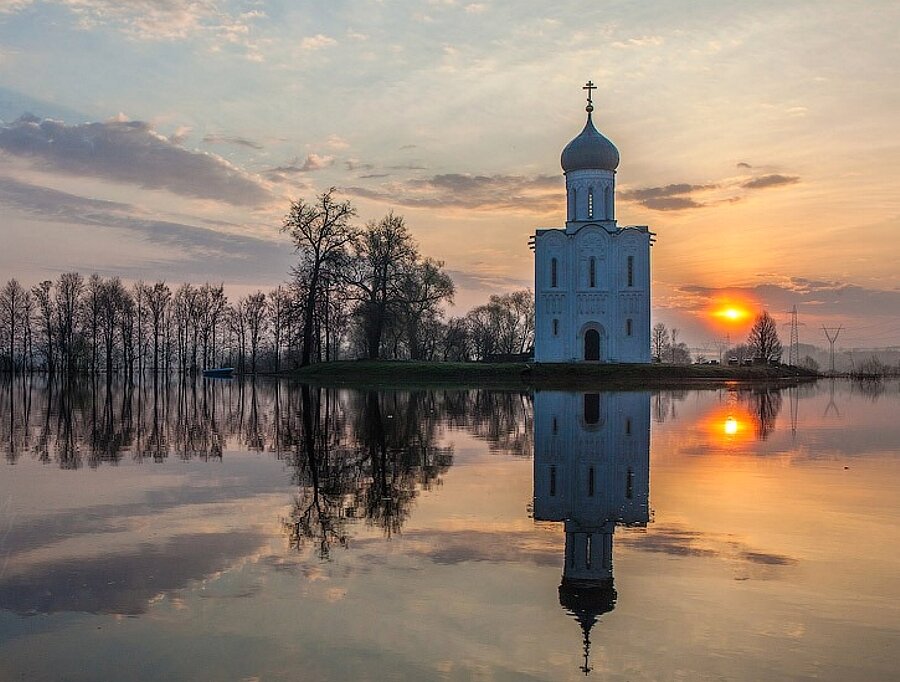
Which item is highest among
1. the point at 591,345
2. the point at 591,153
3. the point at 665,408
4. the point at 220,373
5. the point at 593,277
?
the point at 591,153

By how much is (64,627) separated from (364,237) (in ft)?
215

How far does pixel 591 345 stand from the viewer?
228 ft

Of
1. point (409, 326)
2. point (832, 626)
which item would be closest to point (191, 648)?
point (832, 626)

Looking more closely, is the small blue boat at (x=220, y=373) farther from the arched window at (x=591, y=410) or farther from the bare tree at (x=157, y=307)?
the arched window at (x=591, y=410)

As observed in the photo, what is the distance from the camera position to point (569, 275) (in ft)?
230

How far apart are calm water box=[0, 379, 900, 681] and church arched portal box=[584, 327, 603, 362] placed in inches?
1973

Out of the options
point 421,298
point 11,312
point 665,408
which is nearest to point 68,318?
point 11,312

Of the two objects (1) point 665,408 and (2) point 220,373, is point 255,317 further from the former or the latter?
(1) point 665,408

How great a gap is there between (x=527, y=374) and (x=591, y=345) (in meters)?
11.5

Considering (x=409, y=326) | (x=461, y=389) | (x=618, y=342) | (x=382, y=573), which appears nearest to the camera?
(x=382, y=573)

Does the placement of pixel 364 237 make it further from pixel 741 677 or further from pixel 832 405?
pixel 741 677

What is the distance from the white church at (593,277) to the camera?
68562 millimetres

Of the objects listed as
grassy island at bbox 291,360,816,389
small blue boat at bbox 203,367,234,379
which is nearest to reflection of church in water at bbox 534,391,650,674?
A: grassy island at bbox 291,360,816,389

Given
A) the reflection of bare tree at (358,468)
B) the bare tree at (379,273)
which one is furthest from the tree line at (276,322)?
the reflection of bare tree at (358,468)
